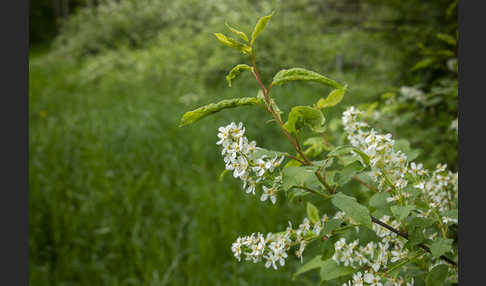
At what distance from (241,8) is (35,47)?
342 inches

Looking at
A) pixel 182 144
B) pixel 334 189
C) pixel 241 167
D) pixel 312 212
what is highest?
pixel 241 167

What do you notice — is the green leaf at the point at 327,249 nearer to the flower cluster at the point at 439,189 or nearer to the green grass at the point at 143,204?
the flower cluster at the point at 439,189

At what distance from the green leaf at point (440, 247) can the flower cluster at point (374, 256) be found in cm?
9

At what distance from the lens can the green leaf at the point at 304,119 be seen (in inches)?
32.3

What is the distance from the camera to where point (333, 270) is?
0.99 m

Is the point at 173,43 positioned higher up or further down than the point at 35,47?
higher up

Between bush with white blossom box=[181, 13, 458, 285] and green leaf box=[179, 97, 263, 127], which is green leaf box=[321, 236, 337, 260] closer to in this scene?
bush with white blossom box=[181, 13, 458, 285]

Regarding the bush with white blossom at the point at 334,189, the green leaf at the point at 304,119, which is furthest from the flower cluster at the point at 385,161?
the green leaf at the point at 304,119

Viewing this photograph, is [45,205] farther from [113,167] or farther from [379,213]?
[379,213]

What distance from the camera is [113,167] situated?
360cm

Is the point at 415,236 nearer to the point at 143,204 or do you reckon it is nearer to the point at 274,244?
the point at 274,244

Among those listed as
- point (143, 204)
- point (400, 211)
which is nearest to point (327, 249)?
point (400, 211)

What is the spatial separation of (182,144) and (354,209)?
3.17m

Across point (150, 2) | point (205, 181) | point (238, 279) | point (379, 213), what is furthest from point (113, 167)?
point (150, 2)
